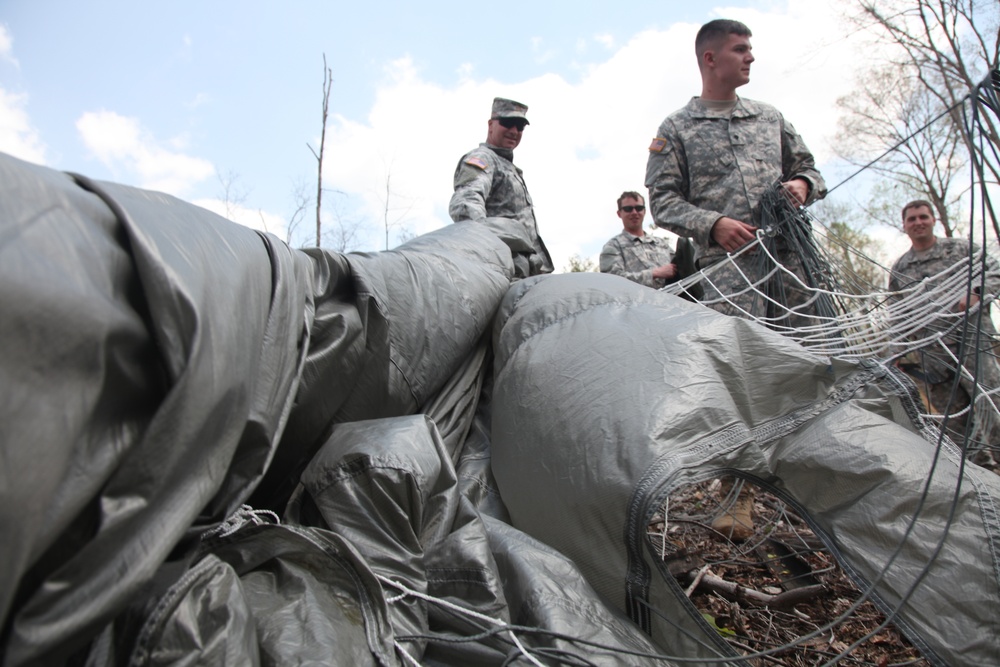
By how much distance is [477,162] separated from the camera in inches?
126

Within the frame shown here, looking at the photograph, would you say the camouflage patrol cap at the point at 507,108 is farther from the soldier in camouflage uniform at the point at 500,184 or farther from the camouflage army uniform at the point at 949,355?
the camouflage army uniform at the point at 949,355

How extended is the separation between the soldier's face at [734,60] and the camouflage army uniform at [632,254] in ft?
5.53

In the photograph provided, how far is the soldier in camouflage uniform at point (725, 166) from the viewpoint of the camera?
2500 mm

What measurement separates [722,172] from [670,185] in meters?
0.19

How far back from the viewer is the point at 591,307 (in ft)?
5.18

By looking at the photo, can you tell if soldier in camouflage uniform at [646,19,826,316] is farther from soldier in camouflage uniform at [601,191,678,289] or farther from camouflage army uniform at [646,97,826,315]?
soldier in camouflage uniform at [601,191,678,289]

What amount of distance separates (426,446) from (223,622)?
0.48 metres

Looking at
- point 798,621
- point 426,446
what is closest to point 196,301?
point 426,446

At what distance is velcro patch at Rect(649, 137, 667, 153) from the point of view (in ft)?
8.68

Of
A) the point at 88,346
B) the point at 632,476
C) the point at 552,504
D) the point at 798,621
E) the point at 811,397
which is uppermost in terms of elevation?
the point at 88,346

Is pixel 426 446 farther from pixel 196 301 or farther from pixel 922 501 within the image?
pixel 922 501

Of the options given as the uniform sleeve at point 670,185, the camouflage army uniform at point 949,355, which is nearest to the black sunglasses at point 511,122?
the uniform sleeve at point 670,185

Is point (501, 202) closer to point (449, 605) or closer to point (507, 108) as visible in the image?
point (507, 108)

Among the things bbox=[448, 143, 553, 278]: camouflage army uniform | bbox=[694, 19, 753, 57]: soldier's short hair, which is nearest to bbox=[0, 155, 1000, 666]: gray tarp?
bbox=[448, 143, 553, 278]: camouflage army uniform
